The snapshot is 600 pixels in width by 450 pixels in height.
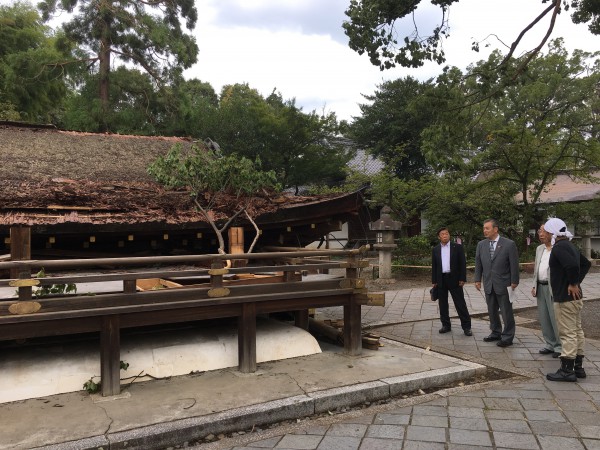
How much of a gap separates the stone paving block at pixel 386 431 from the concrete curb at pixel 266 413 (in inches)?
24.0

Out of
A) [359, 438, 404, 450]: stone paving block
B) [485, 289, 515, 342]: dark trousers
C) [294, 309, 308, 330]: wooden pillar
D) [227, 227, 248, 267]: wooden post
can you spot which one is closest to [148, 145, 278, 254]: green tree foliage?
[227, 227, 248, 267]: wooden post

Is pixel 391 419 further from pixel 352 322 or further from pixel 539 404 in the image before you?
pixel 352 322

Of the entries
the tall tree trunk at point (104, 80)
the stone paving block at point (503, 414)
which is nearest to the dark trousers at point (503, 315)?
the stone paving block at point (503, 414)

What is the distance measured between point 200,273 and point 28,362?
193 centimetres

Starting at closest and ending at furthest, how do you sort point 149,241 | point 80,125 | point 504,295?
point 504,295, point 149,241, point 80,125

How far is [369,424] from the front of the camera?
397 centimetres

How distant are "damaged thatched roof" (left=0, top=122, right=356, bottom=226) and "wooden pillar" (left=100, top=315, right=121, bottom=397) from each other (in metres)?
1.97

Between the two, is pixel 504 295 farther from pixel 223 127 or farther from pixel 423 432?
pixel 223 127

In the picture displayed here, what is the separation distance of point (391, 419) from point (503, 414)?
100 centimetres

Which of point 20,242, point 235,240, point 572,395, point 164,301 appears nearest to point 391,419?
point 572,395

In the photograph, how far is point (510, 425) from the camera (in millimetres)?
3811

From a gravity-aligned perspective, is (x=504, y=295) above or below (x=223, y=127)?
below

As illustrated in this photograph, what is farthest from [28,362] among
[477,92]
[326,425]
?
[477,92]

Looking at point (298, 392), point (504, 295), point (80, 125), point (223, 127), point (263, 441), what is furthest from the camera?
point (223, 127)
